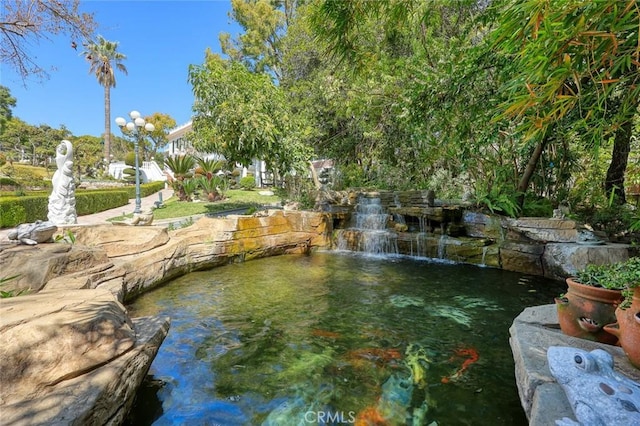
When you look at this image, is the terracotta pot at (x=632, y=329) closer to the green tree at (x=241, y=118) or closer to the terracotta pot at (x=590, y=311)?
the terracotta pot at (x=590, y=311)

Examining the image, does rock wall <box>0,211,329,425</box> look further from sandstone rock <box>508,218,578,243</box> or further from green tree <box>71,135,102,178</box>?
green tree <box>71,135,102,178</box>

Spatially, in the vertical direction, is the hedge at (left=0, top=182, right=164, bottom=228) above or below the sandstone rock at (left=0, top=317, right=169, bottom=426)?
above

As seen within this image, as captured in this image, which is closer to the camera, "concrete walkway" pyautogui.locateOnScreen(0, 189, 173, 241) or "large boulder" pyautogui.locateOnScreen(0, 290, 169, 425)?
"large boulder" pyautogui.locateOnScreen(0, 290, 169, 425)

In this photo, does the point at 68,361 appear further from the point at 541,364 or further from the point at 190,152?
the point at 190,152

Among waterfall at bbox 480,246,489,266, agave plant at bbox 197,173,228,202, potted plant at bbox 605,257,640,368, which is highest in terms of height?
agave plant at bbox 197,173,228,202

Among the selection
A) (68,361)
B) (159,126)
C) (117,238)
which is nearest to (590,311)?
(68,361)

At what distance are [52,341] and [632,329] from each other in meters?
3.86

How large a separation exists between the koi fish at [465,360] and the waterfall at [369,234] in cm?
533

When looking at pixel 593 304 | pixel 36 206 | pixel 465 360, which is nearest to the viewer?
pixel 593 304

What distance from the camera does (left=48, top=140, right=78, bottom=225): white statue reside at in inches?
279

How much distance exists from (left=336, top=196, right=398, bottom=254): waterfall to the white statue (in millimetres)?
6962

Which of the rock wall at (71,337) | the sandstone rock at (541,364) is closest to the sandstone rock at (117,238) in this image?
the rock wall at (71,337)

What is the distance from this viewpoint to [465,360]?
130 inches

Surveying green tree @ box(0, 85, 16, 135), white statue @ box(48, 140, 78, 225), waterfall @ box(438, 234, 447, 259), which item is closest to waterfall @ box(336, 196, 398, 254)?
waterfall @ box(438, 234, 447, 259)
